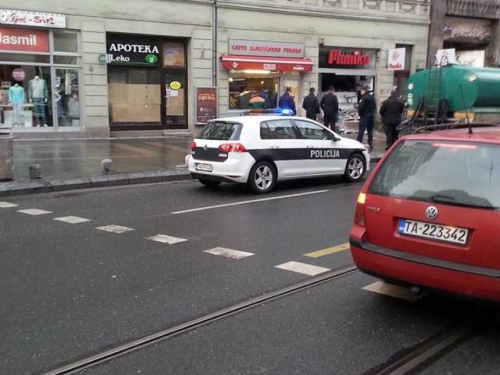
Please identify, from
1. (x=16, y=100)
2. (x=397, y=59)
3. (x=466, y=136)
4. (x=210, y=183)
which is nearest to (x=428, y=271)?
(x=466, y=136)

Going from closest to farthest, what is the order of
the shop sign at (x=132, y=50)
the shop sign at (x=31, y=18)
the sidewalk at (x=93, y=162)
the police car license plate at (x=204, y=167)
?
the police car license plate at (x=204, y=167), the sidewalk at (x=93, y=162), the shop sign at (x=31, y=18), the shop sign at (x=132, y=50)

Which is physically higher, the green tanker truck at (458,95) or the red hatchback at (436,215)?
the green tanker truck at (458,95)

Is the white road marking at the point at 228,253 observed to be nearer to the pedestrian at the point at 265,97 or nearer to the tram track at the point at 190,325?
the tram track at the point at 190,325

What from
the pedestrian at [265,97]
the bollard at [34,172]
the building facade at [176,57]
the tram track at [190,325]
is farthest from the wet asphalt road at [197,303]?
the pedestrian at [265,97]

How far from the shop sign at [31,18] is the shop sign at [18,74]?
149cm

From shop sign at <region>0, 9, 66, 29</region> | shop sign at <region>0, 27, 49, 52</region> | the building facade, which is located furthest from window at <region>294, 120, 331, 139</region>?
shop sign at <region>0, 27, 49, 52</region>

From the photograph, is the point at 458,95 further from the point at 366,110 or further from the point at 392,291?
the point at 392,291

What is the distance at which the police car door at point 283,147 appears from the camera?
10.7m

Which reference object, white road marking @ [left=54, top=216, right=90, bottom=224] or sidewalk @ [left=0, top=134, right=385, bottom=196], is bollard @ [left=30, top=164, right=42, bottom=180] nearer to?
sidewalk @ [left=0, top=134, right=385, bottom=196]

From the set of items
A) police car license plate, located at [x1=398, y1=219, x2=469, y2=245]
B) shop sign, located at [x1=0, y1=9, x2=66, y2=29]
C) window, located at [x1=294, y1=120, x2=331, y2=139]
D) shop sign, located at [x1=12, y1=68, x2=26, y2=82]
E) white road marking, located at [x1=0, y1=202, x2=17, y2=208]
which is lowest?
white road marking, located at [x1=0, y1=202, x2=17, y2=208]

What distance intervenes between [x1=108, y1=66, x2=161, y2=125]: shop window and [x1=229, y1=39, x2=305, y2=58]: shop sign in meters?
3.19

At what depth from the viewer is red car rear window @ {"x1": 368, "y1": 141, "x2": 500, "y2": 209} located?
4184 millimetres

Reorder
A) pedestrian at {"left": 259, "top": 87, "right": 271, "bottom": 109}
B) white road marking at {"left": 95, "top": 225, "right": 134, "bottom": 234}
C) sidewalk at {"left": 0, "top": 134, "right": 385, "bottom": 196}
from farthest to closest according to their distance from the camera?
pedestrian at {"left": 259, "top": 87, "right": 271, "bottom": 109}
sidewalk at {"left": 0, "top": 134, "right": 385, "bottom": 196}
white road marking at {"left": 95, "top": 225, "right": 134, "bottom": 234}

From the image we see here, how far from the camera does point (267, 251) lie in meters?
6.52
